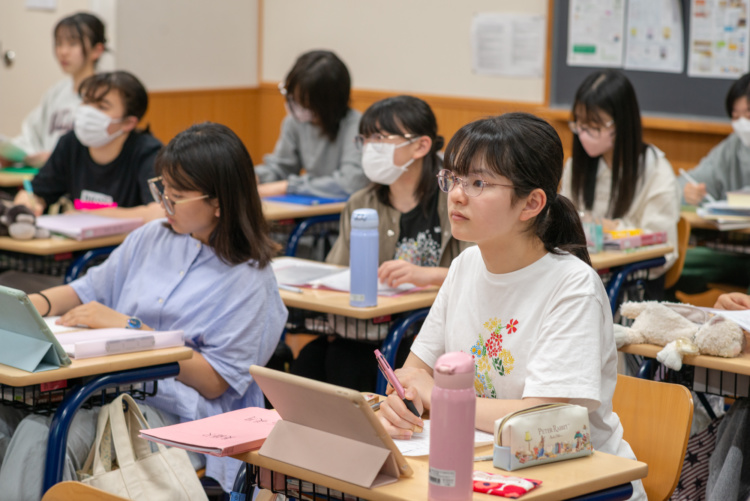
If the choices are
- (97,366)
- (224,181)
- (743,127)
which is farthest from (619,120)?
(97,366)

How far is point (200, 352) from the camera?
8.70 ft

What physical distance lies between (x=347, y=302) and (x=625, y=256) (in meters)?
1.17

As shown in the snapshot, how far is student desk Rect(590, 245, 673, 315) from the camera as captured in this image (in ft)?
11.8

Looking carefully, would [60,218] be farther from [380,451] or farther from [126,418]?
[380,451]

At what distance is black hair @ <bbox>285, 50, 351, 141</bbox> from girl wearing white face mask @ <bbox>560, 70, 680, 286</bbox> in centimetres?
131

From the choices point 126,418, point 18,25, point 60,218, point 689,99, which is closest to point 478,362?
point 126,418

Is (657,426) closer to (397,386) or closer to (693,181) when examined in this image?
(397,386)

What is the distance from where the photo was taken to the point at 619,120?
3996 millimetres

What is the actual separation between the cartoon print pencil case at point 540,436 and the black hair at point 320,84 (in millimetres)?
3382

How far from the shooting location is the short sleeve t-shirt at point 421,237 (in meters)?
3.38

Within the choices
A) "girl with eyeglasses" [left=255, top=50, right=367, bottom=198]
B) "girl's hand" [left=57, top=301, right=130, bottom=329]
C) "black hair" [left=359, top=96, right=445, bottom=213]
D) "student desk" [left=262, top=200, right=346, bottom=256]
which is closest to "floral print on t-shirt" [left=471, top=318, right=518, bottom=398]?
"girl's hand" [left=57, top=301, right=130, bottom=329]

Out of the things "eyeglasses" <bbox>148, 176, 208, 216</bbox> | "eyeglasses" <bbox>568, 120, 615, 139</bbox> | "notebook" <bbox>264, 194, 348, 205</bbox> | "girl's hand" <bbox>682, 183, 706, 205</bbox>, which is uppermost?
"eyeglasses" <bbox>568, 120, 615, 139</bbox>

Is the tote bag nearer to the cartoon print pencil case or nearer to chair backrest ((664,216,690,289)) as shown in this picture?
the cartoon print pencil case

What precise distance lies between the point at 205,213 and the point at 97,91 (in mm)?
1773
